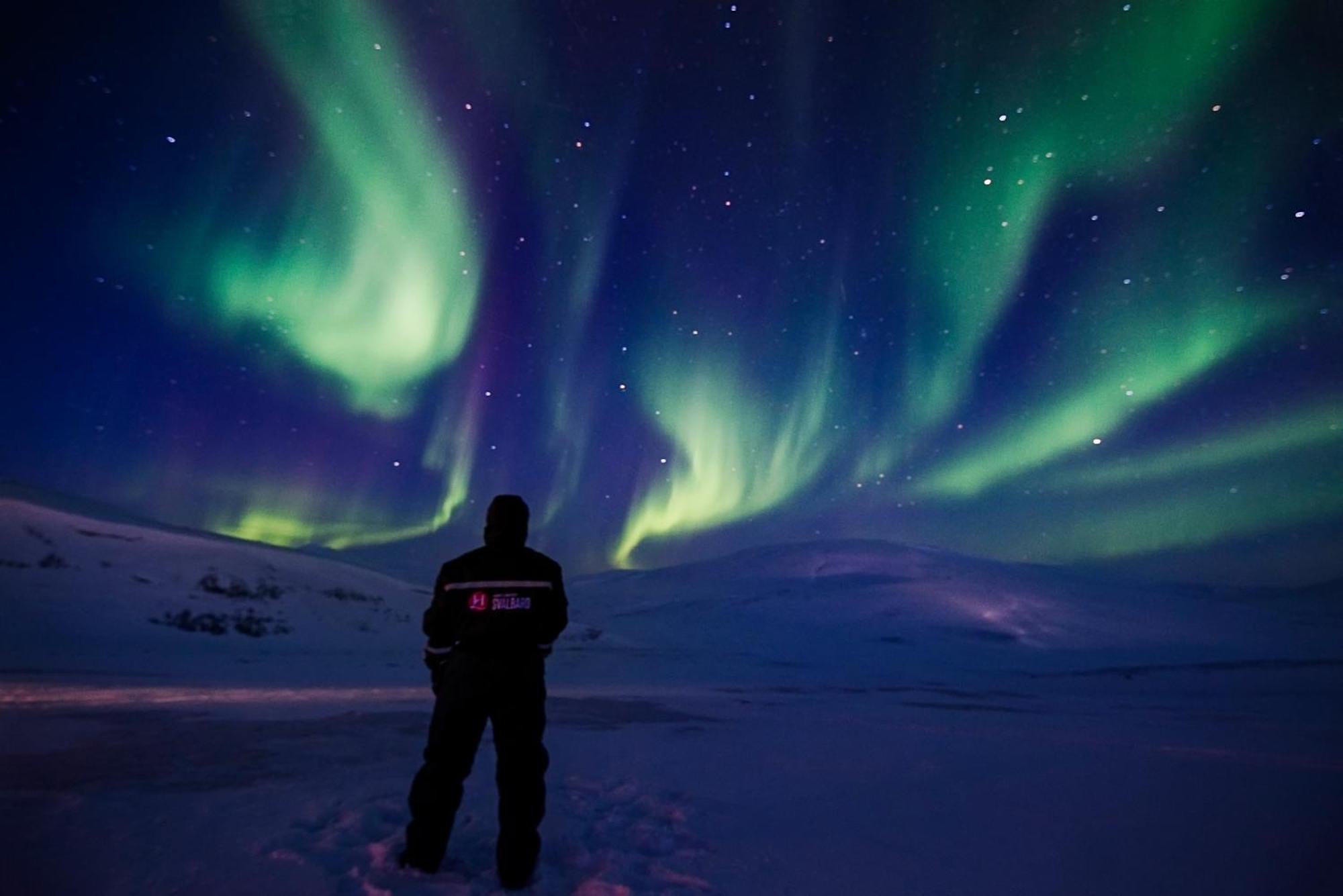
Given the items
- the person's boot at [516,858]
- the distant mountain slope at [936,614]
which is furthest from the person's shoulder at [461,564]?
the distant mountain slope at [936,614]

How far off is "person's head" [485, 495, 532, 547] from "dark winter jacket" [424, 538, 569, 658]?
61 millimetres

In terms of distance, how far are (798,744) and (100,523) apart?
34888 millimetres

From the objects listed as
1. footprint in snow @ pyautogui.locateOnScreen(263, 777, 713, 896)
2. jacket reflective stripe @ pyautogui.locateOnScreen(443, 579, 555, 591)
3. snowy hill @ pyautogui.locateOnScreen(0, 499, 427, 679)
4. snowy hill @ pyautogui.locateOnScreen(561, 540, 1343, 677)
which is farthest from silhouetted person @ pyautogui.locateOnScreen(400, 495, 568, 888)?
snowy hill @ pyautogui.locateOnScreen(561, 540, 1343, 677)

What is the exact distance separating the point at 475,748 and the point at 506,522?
4.00 ft

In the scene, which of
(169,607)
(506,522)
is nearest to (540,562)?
(506,522)

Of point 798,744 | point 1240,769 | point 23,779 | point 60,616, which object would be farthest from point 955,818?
point 60,616

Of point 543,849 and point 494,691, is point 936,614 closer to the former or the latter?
point 543,849

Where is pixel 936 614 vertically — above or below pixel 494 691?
above

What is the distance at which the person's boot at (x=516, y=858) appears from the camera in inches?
130

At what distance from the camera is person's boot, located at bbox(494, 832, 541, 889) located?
130 inches

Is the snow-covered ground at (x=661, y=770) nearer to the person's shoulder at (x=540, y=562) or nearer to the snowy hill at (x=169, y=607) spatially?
the snowy hill at (x=169, y=607)

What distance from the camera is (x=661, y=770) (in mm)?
6090

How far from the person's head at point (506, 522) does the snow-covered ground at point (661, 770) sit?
1737 mm

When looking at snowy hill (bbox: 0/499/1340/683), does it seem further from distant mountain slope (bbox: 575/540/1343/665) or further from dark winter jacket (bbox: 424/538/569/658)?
dark winter jacket (bbox: 424/538/569/658)
